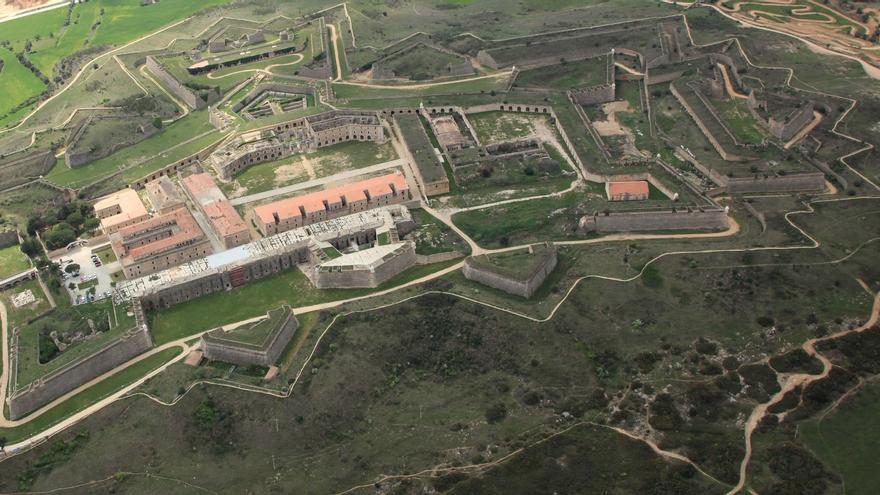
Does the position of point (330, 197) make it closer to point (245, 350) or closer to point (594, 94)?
point (245, 350)

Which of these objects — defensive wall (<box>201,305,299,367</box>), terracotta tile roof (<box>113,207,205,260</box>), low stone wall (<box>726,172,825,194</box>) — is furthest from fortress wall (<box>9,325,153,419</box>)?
low stone wall (<box>726,172,825,194</box>)

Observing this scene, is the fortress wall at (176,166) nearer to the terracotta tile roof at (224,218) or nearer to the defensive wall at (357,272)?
the terracotta tile roof at (224,218)

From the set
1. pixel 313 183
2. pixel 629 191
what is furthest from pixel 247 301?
pixel 629 191

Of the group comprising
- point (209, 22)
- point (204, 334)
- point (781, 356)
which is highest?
point (209, 22)

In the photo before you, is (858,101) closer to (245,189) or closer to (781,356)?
(781,356)

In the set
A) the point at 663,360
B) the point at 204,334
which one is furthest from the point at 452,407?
the point at 204,334

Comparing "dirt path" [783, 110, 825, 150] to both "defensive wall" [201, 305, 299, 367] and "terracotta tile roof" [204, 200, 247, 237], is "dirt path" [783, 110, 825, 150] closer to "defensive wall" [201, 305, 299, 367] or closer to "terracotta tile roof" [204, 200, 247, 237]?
"defensive wall" [201, 305, 299, 367]
